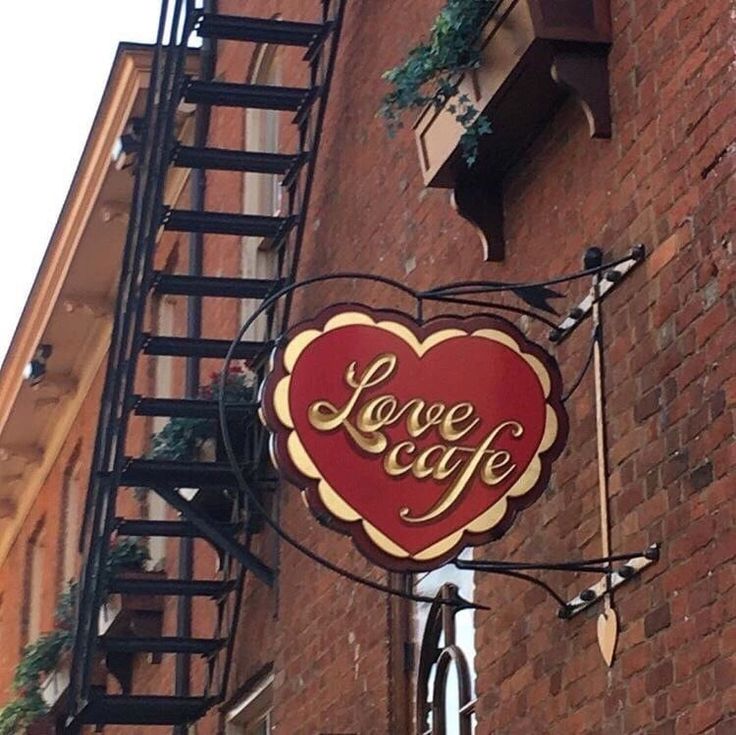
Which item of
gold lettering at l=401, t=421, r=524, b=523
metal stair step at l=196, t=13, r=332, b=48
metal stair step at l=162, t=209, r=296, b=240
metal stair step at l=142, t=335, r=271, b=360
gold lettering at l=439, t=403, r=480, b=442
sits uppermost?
metal stair step at l=196, t=13, r=332, b=48

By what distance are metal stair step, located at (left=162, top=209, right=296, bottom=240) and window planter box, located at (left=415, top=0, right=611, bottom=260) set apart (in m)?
3.26

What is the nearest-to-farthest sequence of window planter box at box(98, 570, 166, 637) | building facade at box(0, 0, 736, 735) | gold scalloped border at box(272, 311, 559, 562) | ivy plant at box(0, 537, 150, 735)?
building facade at box(0, 0, 736, 735), gold scalloped border at box(272, 311, 559, 562), window planter box at box(98, 570, 166, 637), ivy plant at box(0, 537, 150, 735)

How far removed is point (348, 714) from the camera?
9.36 metres

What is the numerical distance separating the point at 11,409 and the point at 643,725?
15.4 metres

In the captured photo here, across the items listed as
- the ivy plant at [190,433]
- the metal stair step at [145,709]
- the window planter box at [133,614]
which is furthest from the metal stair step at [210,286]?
the window planter box at [133,614]

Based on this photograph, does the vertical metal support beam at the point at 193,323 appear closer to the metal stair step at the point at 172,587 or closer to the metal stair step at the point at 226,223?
the metal stair step at the point at 172,587

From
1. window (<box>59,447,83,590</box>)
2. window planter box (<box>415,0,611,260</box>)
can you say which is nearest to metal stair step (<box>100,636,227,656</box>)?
window planter box (<box>415,0,611,260</box>)

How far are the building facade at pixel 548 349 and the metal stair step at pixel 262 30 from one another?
0.71 feet

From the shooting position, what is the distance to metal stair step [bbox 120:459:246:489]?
36.4 ft

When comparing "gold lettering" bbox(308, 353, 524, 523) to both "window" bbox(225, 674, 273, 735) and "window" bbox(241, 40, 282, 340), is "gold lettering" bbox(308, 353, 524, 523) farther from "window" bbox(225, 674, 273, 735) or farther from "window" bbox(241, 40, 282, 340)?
"window" bbox(241, 40, 282, 340)

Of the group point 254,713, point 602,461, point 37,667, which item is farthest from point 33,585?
point 602,461

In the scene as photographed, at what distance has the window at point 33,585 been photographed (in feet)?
71.0

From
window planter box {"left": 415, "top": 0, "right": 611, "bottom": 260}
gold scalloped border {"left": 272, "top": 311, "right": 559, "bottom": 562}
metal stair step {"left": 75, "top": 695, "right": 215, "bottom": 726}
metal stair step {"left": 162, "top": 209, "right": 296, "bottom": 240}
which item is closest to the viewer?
gold scalloped border {"left": 272, "top": 311, "right": 559, "bottom": 562}

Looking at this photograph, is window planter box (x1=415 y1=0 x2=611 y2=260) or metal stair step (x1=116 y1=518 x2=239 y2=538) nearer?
window planter box (x1=415 y1=0 x2=611 y2=260)
